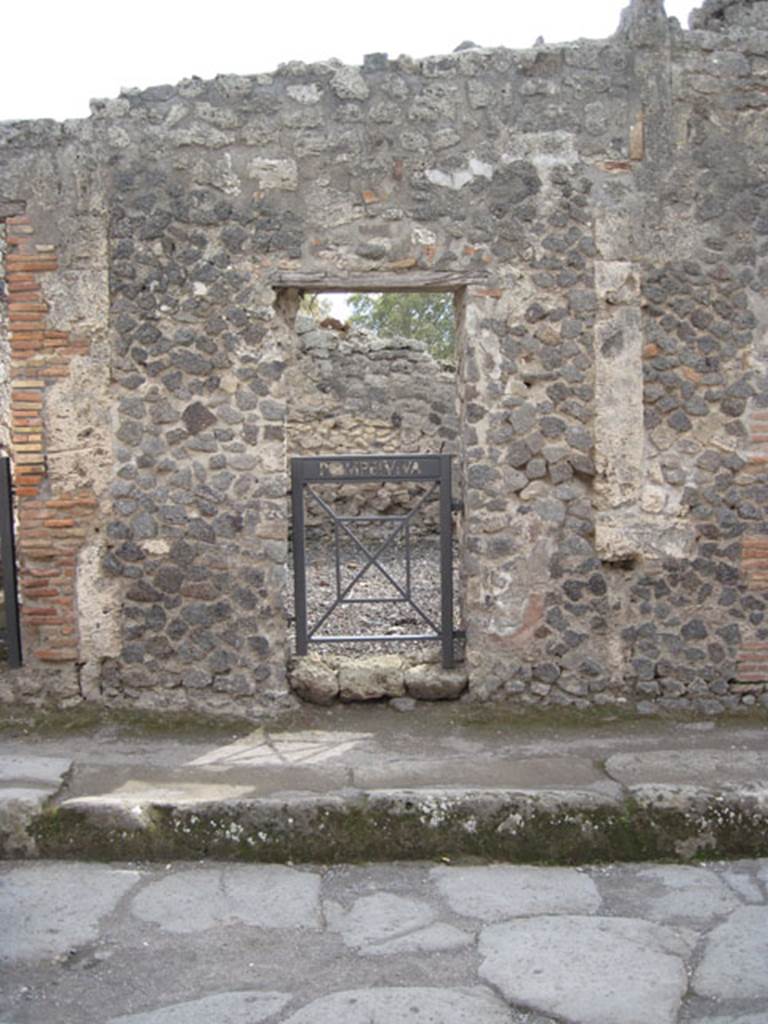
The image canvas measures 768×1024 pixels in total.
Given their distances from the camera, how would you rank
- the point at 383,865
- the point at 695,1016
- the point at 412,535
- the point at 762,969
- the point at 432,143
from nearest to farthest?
the point at 695,1016, the point at 762,969, the point at 383,865, the point at 432,143, the point at 412,535

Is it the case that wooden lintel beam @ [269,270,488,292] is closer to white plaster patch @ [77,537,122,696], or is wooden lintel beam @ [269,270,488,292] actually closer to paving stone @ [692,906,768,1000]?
white plaster patch @ [77,537,122,696]

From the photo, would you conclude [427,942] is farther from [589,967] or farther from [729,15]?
[729,15]

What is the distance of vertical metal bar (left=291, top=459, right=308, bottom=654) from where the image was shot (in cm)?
575

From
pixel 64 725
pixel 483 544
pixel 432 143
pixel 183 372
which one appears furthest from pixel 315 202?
pixel 64 725

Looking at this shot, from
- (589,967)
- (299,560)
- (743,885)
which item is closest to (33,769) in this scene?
(299,560)

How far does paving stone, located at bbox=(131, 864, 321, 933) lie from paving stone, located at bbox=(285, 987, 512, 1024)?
1.72 feet

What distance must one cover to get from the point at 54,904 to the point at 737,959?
7.63ft

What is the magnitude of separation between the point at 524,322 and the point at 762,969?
3300 millimetres

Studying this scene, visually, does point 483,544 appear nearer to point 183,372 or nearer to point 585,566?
point 585,566

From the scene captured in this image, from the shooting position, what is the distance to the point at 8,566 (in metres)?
5.66

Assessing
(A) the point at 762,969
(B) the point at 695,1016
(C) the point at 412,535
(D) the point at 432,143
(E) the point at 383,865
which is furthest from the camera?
(C) the point at 412,535

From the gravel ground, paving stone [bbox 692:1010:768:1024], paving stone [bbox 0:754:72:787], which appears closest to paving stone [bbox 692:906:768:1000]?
paving stone [bbox 692:1010:768:1024]

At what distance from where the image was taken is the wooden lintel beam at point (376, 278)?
556 centimetres

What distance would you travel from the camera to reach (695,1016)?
314 cm
